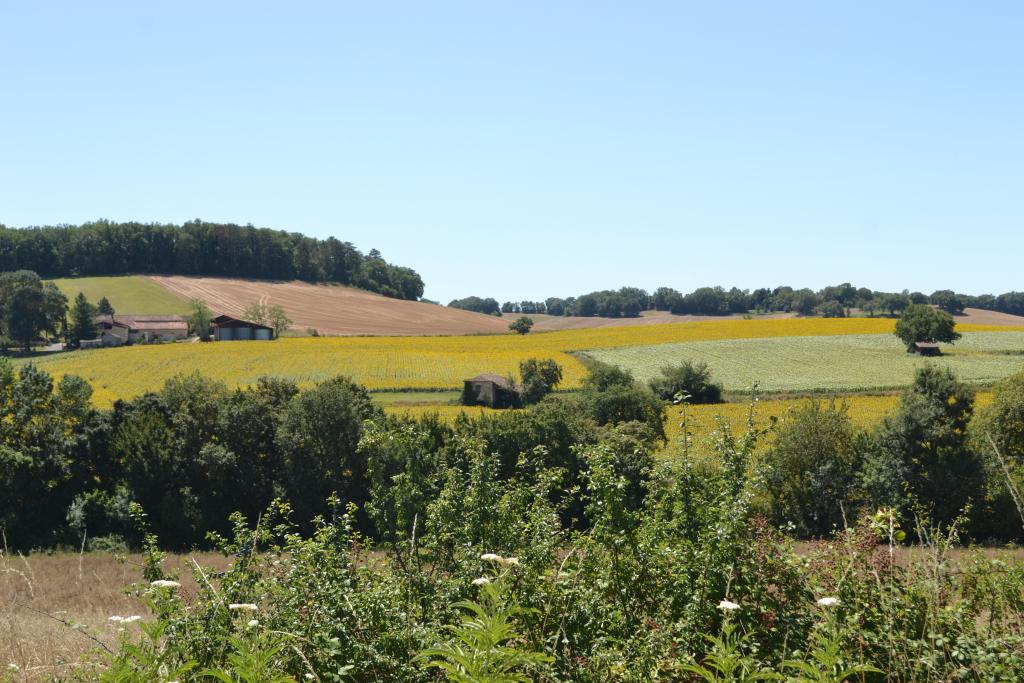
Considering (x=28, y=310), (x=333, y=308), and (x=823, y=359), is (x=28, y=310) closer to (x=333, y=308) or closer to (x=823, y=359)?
(x=333, y=308)

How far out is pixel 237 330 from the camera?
90.5 m

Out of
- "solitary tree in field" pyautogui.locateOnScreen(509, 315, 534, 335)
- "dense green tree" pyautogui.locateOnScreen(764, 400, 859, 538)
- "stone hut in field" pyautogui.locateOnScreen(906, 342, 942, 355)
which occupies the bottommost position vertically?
"dense green tree" pyautogui.locateOnScreen(764, 400, 859, 538)

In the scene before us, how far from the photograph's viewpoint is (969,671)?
4.47m

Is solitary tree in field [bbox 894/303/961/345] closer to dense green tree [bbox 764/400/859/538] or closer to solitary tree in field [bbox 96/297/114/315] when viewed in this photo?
dense green tree [bbox 764/400/859/538]

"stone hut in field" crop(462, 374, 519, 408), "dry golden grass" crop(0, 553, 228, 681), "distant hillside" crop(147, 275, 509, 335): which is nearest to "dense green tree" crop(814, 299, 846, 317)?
"distant hillside" crop(147, 275, 509, 335)

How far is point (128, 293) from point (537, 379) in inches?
3171

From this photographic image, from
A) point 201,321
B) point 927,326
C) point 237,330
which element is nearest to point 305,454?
Result: point 237,330

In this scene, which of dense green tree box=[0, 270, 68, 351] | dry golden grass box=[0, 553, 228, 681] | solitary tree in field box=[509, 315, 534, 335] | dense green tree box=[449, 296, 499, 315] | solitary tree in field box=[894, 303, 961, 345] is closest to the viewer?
dry golden grass box=[0, 553, 228, 681]

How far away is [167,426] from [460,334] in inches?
2413

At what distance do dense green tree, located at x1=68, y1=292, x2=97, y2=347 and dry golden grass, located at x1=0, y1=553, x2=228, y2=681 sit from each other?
72677 mm

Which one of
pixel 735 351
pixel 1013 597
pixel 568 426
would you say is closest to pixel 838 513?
pixel 568 426

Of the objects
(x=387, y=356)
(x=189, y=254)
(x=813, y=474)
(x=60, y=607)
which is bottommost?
(x=60, y=607)

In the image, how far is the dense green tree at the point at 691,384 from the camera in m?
51.9

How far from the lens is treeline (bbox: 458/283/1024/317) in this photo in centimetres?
12761
